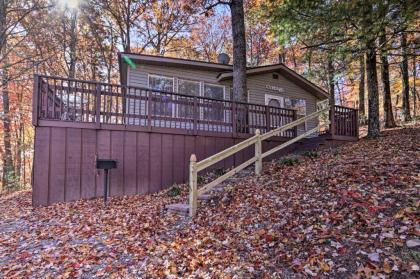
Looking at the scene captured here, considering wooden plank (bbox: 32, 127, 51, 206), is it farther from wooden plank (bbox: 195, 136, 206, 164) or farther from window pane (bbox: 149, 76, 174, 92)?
window pane (bbox: 149, 76, 174, 92)

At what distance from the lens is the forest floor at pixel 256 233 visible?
10.6 ft

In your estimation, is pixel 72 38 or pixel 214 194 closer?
pixel 214 194

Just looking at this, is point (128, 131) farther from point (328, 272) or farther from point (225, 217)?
point (328, 272)

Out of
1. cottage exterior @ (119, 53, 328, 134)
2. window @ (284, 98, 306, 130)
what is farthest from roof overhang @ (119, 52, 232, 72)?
window @ (284, 98, 306, 130)

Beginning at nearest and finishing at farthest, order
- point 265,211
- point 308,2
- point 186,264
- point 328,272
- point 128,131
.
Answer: point 328,272
point 186,264
point 265,211
point 308,2
point 128,131

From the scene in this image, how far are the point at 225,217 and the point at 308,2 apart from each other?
5.83m

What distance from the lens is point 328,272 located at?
9.82 feet

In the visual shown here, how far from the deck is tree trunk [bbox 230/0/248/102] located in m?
0.98

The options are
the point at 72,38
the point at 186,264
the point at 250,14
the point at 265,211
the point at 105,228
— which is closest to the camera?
the point at 186,264

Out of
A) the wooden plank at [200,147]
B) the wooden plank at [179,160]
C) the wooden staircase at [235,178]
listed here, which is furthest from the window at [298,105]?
the wooden plank at [179,160]

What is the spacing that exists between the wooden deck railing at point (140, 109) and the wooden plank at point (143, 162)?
14.7 inches

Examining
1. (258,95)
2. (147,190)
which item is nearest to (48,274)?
(147,190)

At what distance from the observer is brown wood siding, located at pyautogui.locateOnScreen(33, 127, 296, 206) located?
22.8 feet

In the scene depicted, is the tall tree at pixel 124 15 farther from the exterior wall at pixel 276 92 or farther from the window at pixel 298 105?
the window at pixel 298 105
